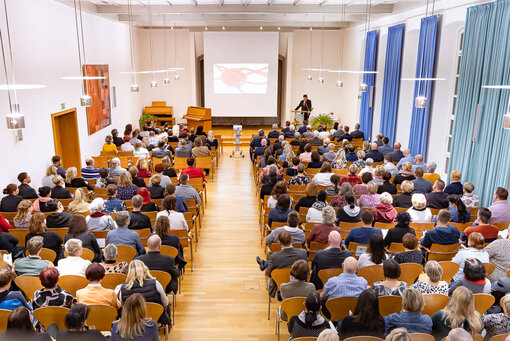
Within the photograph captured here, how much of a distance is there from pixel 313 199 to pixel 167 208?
97.6 inches

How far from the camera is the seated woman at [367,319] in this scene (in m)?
3.53

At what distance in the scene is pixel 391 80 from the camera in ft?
45.5

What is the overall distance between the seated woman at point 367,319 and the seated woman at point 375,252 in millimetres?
1303

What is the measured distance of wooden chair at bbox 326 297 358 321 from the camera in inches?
161

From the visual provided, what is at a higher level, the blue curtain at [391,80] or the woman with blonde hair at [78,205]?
the blue curtain at [391,80]

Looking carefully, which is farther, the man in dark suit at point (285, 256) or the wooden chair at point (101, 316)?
the man in dark suit at point (285, 256)

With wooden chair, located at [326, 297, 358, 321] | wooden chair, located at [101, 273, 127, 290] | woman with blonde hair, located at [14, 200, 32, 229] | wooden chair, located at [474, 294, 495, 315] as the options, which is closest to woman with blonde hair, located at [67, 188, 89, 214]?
woman with blonde hair, located at [14, 200, 32, 229]

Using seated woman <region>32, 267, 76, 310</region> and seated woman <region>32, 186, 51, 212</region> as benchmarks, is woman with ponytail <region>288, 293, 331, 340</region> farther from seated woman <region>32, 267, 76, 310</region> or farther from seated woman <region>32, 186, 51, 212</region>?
seated woman <region>32, 186, 51, 212</region>

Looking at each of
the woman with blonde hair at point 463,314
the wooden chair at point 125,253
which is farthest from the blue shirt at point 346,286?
the wooden chair at point 125,253

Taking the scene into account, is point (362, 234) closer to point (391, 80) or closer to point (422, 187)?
point (422, 187)

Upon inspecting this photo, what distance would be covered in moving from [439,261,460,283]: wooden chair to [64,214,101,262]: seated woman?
4460 millimetres

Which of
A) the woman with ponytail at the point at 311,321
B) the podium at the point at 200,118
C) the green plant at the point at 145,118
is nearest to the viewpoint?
the woman with ponytail at the point at 311,321

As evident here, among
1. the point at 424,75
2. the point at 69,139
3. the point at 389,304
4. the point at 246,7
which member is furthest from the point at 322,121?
the point at 389,304

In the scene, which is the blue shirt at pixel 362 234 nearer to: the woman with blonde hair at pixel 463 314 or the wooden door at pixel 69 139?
the woman with blonde hair at pixel 463 314
